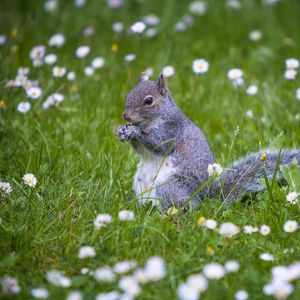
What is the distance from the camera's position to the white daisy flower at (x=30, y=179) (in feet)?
10.2

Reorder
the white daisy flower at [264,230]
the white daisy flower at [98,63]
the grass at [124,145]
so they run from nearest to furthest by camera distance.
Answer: the grass at [124,145] → the white daisy flower at [264,230] → the white daisy flower at [98,63]

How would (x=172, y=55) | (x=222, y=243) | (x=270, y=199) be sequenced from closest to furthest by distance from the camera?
(x=222, y=243)
(x=270, y=199)
(x=172, y=55)

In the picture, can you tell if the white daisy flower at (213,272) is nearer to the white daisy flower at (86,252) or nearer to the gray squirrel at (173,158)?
the white daisy flower at (86,252)

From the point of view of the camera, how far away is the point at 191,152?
11.0 feet

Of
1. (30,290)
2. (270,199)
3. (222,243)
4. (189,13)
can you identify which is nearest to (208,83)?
(189,13)

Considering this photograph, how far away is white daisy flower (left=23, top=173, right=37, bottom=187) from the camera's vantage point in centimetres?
311

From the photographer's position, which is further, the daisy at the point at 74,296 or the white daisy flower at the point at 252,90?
the white daisy flower at the point at 252,90

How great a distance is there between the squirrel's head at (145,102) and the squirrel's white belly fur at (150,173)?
0.19 meters

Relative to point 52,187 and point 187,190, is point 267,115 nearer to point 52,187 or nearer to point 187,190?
point 187,190

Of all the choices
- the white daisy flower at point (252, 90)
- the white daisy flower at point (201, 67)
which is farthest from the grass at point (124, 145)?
the white daisy flower at point (201, 67)

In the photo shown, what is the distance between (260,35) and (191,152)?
2544mm

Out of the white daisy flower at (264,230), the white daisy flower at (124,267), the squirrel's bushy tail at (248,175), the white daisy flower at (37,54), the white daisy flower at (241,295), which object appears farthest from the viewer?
the white daisy flower at (37,54)

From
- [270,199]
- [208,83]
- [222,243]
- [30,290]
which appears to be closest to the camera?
[30,290]

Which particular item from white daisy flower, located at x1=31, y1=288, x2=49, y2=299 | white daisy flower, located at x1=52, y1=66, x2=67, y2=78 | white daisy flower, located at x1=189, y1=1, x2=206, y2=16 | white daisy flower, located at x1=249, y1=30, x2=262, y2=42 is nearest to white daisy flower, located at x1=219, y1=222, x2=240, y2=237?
white daisy flower, located at x1=31, y1=288, x2=49, y2=299
